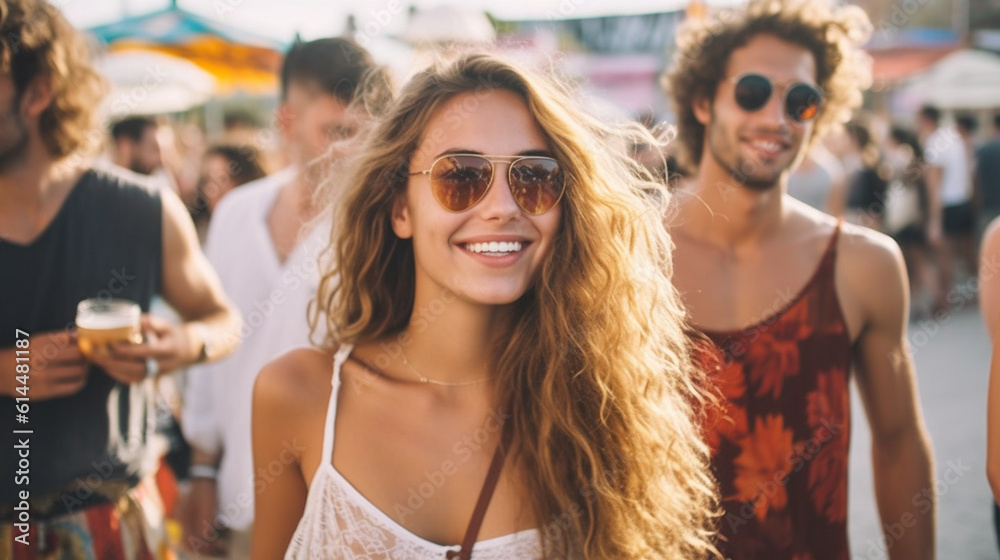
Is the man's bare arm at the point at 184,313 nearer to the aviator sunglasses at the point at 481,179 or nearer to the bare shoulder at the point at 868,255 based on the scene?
the aviator sunglasses at the point at 481,179

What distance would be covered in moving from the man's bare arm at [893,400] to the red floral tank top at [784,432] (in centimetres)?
12

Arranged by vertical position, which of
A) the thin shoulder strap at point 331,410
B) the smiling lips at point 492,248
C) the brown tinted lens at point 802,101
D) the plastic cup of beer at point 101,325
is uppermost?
the brown tinted lens at point 802,101

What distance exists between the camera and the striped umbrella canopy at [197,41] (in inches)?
368

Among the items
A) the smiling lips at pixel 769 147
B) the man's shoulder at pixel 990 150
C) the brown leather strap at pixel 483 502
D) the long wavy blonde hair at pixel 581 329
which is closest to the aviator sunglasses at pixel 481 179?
the long wavy blonde hair at pixel 581 329

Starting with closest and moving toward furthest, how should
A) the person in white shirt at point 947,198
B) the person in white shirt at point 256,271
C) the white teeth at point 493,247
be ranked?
1. the white teeth at point 493,247
2. the person in white shirt at point 256,271
3. the person in white shirt at point 947,198

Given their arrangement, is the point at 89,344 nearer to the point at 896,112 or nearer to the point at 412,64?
the point at 412,64

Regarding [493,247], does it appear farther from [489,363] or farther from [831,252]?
[831,252]

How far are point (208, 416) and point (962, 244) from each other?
11.3 m

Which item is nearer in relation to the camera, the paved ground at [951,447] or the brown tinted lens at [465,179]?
the brown tinted lens at [465,179]

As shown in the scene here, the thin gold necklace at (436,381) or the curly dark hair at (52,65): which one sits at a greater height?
the curly dark hair at (52,65)

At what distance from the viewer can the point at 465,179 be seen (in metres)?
1.93

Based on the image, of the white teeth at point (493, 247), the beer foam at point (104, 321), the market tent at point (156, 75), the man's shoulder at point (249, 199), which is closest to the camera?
the white teeth at point (493, 247)

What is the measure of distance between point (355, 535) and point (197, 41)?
30.8 ft

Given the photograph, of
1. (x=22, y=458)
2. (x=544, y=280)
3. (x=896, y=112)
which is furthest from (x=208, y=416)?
(x=896, y=112)
